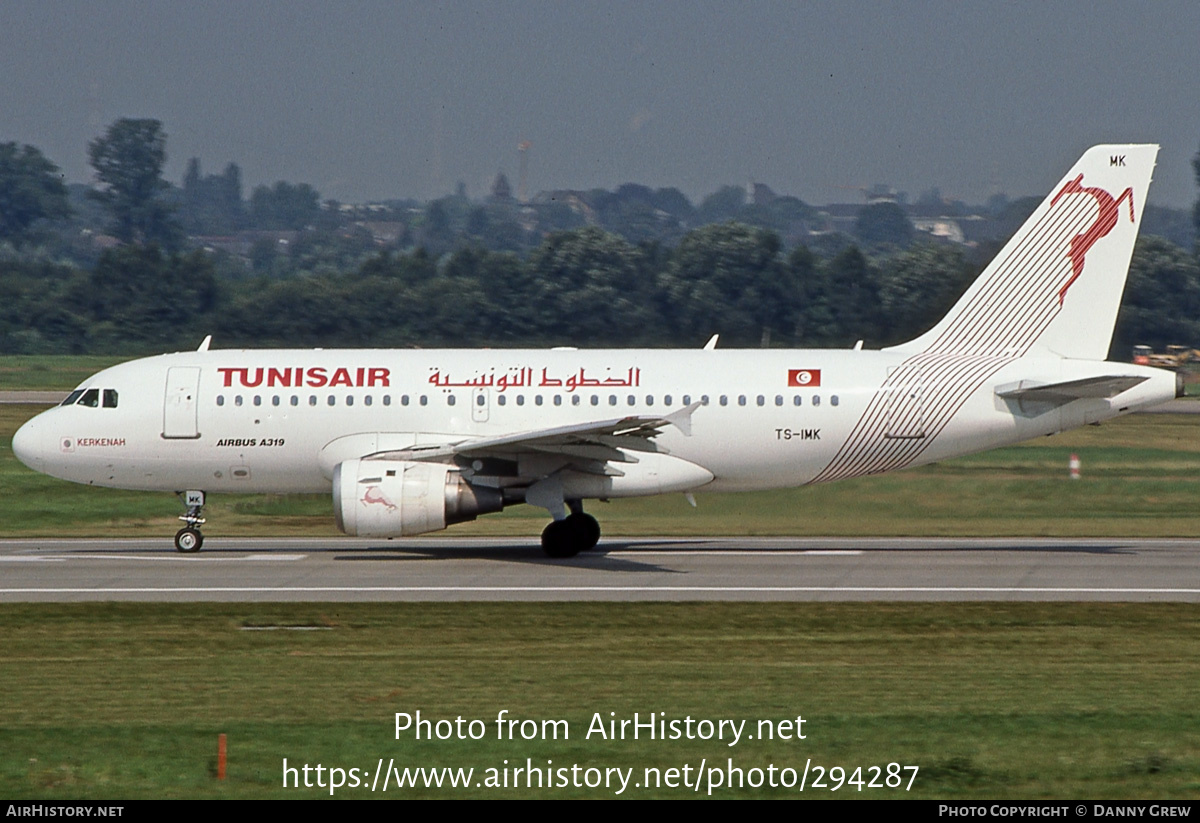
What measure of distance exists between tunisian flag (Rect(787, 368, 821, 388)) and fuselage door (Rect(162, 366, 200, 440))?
1094cm

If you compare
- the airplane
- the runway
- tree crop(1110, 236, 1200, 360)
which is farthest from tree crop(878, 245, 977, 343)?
the runway

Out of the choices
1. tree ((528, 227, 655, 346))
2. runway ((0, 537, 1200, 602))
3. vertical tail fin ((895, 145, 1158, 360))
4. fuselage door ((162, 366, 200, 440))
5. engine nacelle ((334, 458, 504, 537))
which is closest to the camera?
runway ((0, 537, 1200, 602))

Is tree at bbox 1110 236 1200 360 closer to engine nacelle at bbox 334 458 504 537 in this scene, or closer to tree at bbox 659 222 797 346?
tree at bbox 659 222 797 346

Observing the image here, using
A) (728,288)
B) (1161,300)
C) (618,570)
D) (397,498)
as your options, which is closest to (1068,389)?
(618,570)

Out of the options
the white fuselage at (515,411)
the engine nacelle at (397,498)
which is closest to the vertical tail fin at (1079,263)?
the white fuselage at (515,411)

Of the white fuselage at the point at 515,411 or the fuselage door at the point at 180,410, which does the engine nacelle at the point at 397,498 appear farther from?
the fuselage door at the point at 180,410

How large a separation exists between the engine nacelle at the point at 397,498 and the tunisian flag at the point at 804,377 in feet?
20.2

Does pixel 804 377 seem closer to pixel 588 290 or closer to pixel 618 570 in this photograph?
pixel 618 570

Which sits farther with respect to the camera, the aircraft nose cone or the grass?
the aircraft nose cone

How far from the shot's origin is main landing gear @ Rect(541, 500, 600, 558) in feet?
87.7

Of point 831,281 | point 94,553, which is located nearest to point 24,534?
point 94,553

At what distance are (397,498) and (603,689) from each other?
10414mm

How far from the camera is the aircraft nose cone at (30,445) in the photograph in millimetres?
27750

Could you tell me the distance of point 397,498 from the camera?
2519 cm
